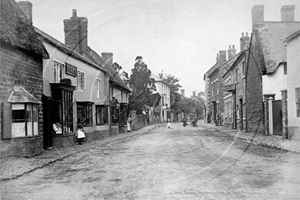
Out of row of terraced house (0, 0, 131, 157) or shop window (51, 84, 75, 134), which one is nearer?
row of terraced house (0, 0, 131, 157)

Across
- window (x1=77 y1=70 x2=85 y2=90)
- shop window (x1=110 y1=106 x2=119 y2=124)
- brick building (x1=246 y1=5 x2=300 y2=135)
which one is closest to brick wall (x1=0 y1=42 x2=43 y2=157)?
window (x1=77 y1=70 x2=85 y2=90)

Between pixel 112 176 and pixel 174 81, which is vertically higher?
pixel 174 81

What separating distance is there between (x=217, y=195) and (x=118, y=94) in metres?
26.0

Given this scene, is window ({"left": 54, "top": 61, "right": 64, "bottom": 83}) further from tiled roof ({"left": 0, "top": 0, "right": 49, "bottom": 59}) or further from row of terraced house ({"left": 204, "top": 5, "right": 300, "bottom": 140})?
row of terraced house ({"left": 204, "top": 5, "right": 300, "bottom": 140})

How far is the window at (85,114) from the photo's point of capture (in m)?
20.1

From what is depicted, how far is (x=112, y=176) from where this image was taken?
7.90 m

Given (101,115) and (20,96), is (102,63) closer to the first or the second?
(101,115)

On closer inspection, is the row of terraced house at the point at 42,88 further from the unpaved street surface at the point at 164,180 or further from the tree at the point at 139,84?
the tree at the point at 139,84

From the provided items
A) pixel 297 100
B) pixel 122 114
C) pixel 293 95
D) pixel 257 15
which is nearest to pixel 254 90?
pixel 257 15

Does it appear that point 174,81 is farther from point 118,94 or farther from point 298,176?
point 298,176

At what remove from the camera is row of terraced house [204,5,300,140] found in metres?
16.2

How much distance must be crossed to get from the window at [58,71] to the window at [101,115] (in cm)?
664

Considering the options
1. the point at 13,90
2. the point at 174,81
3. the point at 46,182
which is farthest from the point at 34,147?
the point at 174,81

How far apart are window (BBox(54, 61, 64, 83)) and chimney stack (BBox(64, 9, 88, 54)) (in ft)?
22.0
